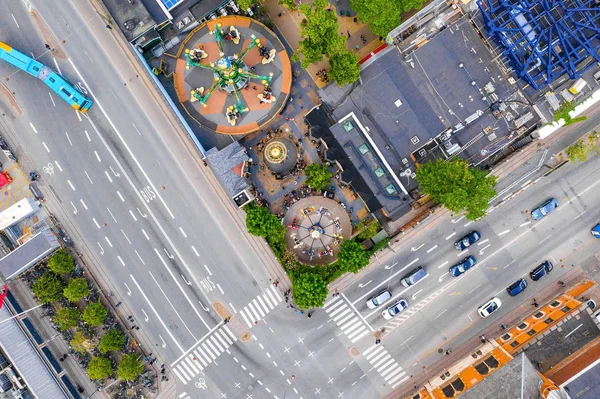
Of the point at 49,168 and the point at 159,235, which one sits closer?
the point at 159,235

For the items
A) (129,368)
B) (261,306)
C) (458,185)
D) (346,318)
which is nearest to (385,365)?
(346,318)

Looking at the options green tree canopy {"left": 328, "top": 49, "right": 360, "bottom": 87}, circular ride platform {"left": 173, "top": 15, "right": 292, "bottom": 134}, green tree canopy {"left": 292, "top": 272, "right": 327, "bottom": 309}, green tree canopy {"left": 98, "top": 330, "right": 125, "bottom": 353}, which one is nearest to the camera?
green tree canopy {"left": 328, "top": 49, "right": 360, "bottom": 87}

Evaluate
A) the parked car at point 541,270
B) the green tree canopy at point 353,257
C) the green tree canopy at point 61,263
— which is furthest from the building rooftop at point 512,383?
the green tree canopy at point 61,263

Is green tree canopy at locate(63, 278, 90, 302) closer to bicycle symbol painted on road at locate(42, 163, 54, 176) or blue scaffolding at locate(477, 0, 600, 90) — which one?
bicycle symbol painted on road at locate(42, 163, 54, 176)

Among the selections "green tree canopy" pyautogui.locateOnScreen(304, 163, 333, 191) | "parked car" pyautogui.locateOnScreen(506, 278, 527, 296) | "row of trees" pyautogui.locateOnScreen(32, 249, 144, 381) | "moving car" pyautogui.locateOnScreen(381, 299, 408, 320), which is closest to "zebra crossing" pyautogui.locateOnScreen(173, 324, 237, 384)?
"row of trees" pyautogui.locateOnScreen(32, 249, 144, 381)

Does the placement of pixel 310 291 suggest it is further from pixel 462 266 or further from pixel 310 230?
pixel 462 266

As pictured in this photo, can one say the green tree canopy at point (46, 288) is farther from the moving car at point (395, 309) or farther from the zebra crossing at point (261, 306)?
Answer: the moving car at point (395, 309)
